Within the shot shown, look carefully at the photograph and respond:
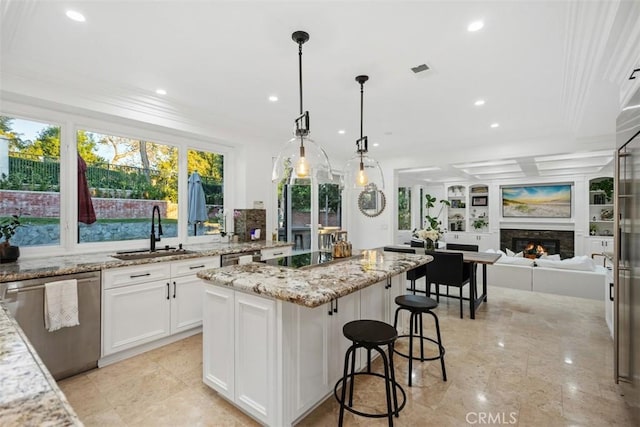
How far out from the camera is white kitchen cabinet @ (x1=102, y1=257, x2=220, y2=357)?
2693 millimetres

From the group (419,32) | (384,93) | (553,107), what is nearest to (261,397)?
(419,32)

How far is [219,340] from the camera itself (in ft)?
7.02

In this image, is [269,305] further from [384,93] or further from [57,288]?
[384,93]

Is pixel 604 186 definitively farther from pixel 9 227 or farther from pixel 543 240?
pixel 9 227

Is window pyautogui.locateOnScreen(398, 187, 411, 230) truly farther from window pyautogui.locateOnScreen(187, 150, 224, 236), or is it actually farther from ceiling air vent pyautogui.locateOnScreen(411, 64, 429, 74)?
ceiling air vent pyautogui.locateOnScreen(411, 64, 429, 74)

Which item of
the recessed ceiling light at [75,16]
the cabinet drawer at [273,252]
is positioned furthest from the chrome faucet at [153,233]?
the recessed ceiling light at [75,16]

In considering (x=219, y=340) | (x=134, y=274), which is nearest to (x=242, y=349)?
(x=219, y=340)

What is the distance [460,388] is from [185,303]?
274 cm

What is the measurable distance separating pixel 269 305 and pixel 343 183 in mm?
1729

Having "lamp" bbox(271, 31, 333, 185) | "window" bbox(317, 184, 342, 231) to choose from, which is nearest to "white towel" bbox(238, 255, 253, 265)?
"lamp" bbox(271, 31, 333, 185)

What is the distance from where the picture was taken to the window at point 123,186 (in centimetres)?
328

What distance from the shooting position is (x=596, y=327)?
3566 mm

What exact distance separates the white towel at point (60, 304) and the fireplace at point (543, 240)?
970 cm

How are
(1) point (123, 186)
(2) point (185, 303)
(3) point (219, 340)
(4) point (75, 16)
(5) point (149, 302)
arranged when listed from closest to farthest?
(4) point (75, 16) → (3) point (219, 340) → (5) point (149, 302) → (2) point (185, 303) → (1) point (123, 186)
